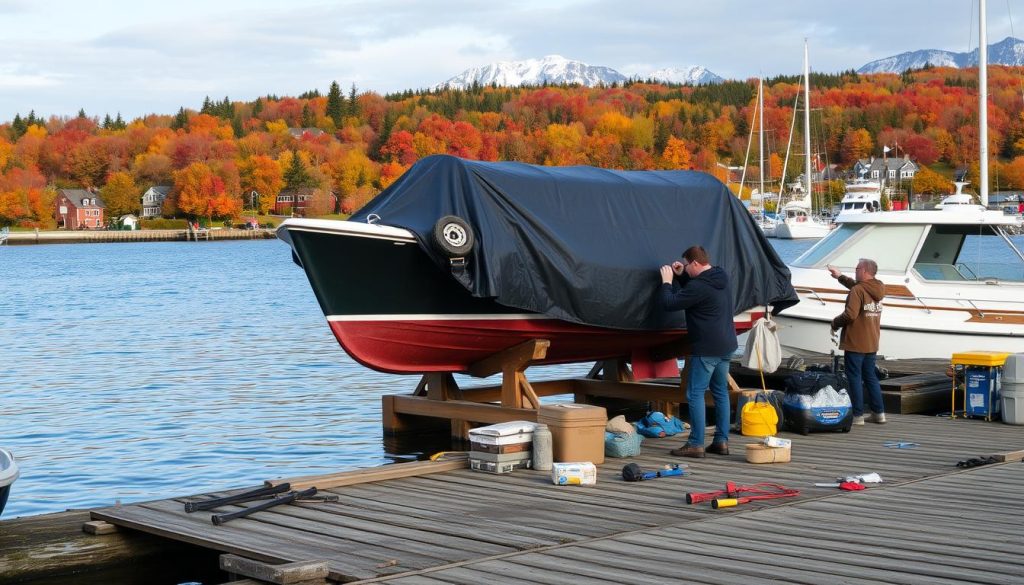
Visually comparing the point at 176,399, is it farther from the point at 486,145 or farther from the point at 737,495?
the point at 486,145

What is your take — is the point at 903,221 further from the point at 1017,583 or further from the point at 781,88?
the point at 781,88

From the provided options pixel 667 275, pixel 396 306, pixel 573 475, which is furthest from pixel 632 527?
pixel 396 306

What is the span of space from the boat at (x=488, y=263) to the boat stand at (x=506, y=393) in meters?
0.28

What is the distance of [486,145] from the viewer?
176 metres

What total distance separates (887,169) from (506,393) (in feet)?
511

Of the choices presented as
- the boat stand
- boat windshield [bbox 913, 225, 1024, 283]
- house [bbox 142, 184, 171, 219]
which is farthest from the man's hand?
house [bbox 142, 184, 171, 219]

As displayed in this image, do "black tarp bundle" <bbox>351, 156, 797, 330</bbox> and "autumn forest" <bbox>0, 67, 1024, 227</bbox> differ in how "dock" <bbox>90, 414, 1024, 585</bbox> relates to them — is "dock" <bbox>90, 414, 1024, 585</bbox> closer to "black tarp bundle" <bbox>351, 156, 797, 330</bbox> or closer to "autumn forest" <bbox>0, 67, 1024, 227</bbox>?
"black tarp bundle" <bbox>351, 156, 797, 330</bbox>

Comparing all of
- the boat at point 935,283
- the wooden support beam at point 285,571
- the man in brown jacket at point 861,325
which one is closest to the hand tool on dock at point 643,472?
the man in brown jacket at point 861,325

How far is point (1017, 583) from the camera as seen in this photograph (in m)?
6.95

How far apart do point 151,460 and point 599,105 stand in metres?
179

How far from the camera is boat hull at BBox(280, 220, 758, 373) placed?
12.6 metres

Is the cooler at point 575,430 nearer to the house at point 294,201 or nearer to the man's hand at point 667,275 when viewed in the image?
the man's hand at point 667,275

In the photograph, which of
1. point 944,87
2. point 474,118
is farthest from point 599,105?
point 944,87

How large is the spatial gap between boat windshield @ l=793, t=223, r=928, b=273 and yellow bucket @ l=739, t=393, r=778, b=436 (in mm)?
7496
